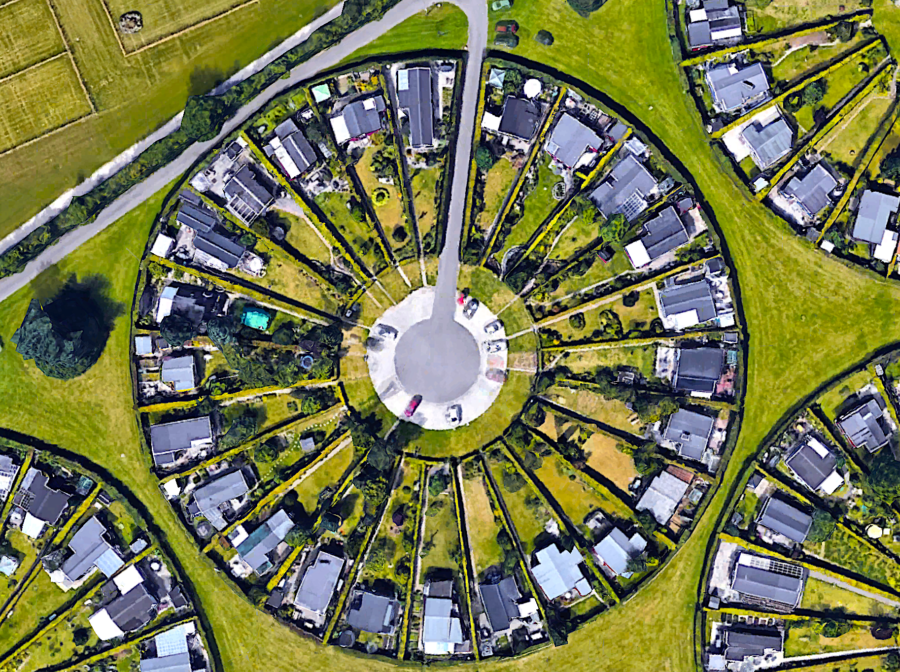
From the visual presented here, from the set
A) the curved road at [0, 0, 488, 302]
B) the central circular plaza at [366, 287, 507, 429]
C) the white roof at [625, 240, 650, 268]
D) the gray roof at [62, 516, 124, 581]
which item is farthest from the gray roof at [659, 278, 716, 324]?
the gray roof at [62, 516, 124, 581]

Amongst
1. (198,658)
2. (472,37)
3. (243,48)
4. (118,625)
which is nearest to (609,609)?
(198,658)

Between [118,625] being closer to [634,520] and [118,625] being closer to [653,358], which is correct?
[634,520]

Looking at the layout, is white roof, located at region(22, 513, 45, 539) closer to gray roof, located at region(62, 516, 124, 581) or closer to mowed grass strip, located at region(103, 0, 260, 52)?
gray roof, located at region(62, 516, 124, 581)

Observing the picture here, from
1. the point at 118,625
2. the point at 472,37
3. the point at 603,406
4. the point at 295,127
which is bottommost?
the point at 118,625

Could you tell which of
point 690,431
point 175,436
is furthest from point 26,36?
point 690,431

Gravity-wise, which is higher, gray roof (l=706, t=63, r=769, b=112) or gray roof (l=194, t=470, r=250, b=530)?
gray roof (l=706, t=63, r=769, b=112)
